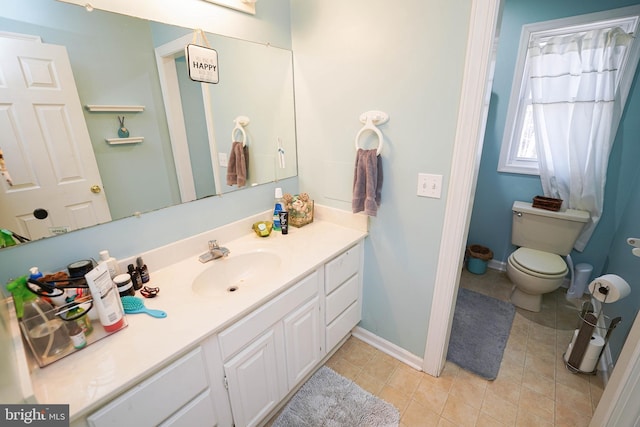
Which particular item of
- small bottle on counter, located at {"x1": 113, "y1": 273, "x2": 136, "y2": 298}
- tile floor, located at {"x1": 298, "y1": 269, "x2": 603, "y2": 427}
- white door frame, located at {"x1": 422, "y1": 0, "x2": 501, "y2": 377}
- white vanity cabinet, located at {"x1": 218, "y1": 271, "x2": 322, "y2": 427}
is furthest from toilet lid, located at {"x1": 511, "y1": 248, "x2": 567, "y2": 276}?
small bottle on counter, located at {"x1": 113, "y1": 273, "x2": 136, "y2": 298}

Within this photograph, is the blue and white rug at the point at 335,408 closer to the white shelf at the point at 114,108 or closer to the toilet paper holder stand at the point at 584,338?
the toilet paper holder stand at the point at 584,338

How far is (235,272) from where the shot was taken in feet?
4.67

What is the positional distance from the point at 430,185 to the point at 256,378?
1.17 metres

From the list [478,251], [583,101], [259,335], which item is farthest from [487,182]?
[259,335]

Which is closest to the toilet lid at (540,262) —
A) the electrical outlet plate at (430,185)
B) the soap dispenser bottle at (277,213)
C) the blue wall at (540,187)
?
the blue wall at (540,187)

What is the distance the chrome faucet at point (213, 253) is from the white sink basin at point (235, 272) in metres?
0.02

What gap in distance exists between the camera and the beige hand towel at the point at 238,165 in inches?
60.8

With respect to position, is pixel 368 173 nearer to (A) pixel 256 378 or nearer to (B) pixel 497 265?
(A) pixel 256 378

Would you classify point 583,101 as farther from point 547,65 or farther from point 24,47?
point 24,47

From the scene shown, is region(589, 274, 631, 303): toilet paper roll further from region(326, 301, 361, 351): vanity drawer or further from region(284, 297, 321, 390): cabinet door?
region(284, 297, 321, 390): cabinet door

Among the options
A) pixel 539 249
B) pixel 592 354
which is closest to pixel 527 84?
pixel 539 249

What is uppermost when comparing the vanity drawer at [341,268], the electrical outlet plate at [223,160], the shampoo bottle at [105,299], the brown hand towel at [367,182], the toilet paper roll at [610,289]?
the electrical outlet plate at [223,160]

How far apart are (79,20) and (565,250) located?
319 cm

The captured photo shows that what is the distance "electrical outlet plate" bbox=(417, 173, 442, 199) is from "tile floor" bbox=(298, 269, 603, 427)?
1095 mm
